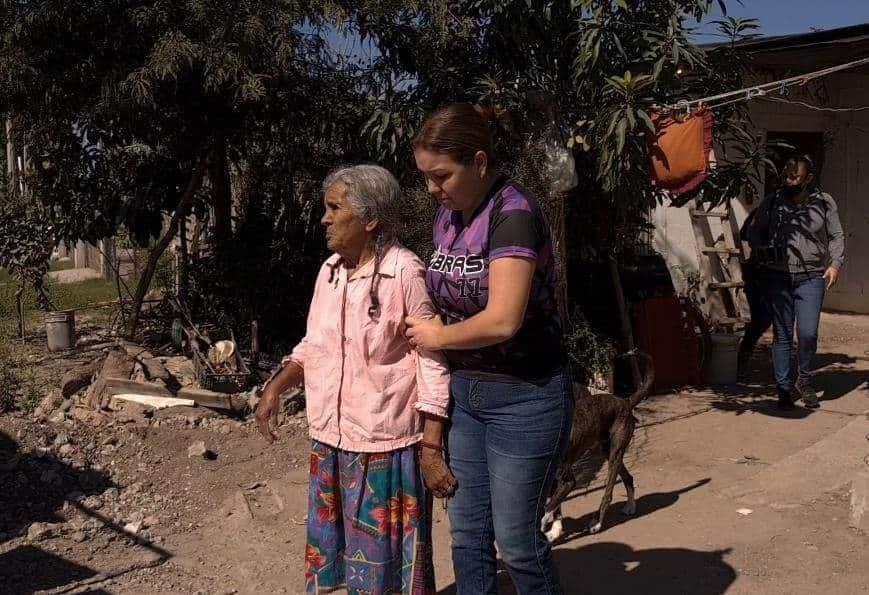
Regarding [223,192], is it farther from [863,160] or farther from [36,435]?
[863,160]

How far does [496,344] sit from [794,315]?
16.1 ft

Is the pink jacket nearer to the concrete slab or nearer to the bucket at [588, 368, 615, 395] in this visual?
the concrete slab

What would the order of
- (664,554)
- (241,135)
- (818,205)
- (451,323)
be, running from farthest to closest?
(241,135), (818,205), (664,554), (451,323)

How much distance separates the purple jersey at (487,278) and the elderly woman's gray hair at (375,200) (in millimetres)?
229

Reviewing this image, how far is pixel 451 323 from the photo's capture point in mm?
2600

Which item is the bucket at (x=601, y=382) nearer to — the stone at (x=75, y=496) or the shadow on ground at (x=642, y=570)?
the shadow on ground at (x=642, y=570)

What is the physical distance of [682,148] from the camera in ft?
17.5

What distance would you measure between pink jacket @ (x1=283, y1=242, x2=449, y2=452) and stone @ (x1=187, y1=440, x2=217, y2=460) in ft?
11.1

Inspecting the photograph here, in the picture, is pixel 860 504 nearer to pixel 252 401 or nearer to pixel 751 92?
pixel 751 92

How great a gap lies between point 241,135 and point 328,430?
5.96 metres

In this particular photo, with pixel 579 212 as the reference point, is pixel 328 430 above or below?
below

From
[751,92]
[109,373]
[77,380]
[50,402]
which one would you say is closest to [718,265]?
[751,92]

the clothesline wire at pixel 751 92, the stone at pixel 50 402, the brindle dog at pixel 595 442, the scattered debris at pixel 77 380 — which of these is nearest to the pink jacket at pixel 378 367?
the brindle dog at pixel 595 442

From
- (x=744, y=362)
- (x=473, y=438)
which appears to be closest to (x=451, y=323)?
(x=473, y=438)
